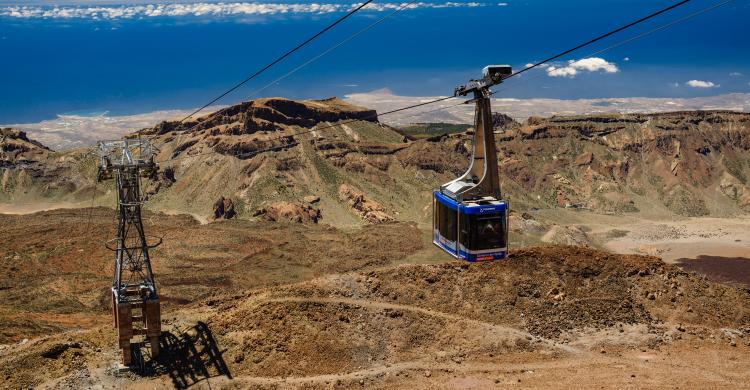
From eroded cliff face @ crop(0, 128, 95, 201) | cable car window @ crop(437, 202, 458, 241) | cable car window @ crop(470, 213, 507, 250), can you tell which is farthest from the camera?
eroded cliff face @ crop(0, 128, 95, 201)

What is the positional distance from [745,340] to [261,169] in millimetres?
89231

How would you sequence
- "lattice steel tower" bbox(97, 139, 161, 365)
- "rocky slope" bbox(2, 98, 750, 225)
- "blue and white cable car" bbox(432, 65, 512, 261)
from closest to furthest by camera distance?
"blue and white cable car" bbox(432, 65, 512, 261)
"lattice steel tower" bbox(97, 139, 161, 365)
"rocky slope" bbox(2, 98, 750, 225)

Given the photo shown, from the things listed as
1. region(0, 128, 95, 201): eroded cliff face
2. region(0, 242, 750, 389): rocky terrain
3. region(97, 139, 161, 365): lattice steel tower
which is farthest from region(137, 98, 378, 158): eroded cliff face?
region(97, 139, 161, 365): lattice steel tower

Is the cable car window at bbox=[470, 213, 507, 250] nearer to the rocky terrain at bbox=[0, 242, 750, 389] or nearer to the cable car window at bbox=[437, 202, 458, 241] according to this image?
the cable car window at bbox=[437, 202, 458, 241]

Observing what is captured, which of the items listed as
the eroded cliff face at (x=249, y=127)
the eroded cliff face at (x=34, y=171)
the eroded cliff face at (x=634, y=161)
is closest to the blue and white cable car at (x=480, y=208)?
the eroded cliff face at (x=249, y=127)

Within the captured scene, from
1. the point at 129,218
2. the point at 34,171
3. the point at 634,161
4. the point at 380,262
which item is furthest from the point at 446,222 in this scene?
the point at 634,161

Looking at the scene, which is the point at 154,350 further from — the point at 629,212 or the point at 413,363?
the point at 629,212

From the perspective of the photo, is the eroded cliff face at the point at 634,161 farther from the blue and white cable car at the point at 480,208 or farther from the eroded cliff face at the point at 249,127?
the blue and white cable car at the point at 480,208

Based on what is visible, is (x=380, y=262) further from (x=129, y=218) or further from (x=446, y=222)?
(x=446, y=222)

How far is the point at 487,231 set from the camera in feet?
107

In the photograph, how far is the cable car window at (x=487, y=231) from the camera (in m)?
32.4

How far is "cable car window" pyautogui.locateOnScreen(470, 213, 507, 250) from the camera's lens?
3244 cm

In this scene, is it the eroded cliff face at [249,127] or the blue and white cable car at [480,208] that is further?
the eroded cliff face at [249,127]

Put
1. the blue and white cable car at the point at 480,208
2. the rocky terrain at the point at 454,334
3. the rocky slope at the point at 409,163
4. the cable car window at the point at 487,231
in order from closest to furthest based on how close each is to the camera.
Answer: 1. the blue and white cable car at the point at 480,208
2. the cable car window at the point at 487,231
3. the rocky terrain at the point at 454,334
4. the rocky slope at the point at 409,163
